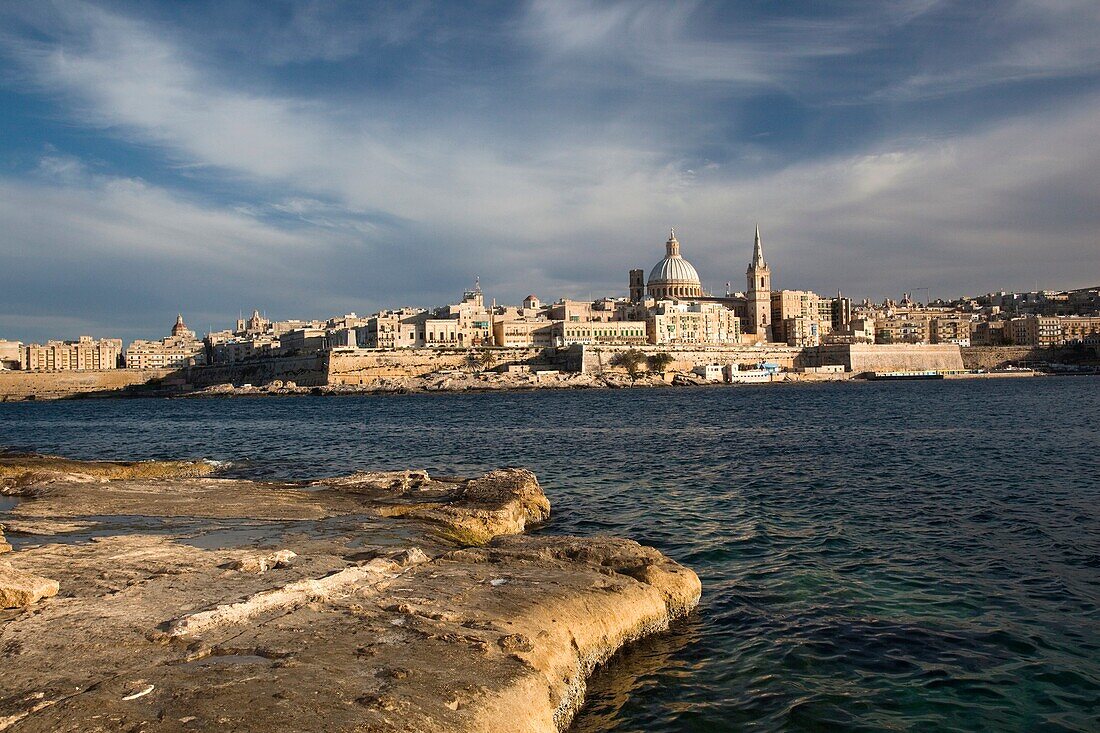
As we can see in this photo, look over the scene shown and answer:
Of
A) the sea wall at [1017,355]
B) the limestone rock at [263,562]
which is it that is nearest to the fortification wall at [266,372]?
the sea wall at [1017,355]

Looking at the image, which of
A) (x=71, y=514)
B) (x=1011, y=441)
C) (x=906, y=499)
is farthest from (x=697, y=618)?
(x=1011, y=441)

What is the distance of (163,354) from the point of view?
139125 mm

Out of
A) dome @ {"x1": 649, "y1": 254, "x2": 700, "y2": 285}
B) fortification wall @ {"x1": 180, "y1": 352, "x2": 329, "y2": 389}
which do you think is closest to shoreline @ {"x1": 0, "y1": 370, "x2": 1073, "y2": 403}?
fortification wall @ {"x1": 180, "y1": 352, "x2": 329, "y2": 389}

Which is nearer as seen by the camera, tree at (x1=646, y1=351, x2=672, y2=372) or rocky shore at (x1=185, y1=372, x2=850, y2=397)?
rocky shore at (x1=185, y1=372, x2=850, y2=397)

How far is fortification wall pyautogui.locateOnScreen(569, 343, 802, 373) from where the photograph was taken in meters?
92.1

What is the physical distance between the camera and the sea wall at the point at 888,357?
99.3m

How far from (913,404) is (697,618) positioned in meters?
41.8

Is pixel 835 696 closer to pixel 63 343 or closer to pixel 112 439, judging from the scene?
pixel 112 439

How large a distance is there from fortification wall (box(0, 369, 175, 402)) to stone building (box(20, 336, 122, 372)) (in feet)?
65.9

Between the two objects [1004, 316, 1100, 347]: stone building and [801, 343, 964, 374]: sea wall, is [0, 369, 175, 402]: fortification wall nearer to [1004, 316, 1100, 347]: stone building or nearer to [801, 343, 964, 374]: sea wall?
[801, 343, 964, 374]: sea wall

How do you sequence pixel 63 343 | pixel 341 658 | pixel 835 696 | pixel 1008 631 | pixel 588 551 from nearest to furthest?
pixel 341 658
pixel 835 696
pixel 1008 631
pixel 588 551
pixel 63 343

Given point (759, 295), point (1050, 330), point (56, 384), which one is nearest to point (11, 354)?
point (56, 384)

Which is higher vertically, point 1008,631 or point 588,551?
point 588,551

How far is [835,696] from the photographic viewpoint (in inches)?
248
